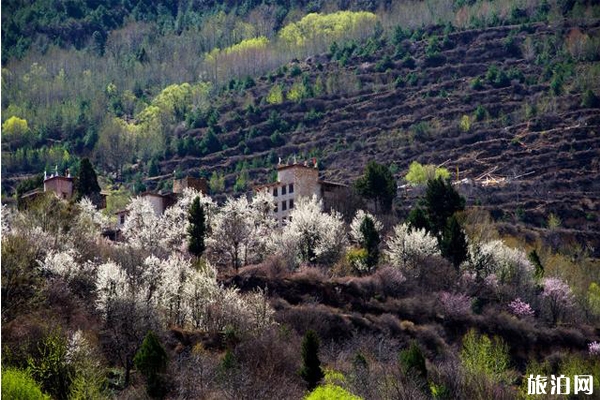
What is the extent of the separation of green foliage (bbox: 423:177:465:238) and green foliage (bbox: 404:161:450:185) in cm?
3412

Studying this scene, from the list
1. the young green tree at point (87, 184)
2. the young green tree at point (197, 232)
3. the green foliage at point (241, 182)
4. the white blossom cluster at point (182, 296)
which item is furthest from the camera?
Answer: the green foliage at point (241, 182)

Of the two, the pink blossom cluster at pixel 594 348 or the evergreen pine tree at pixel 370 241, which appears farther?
the evergreen pine tree at pixel 370 241

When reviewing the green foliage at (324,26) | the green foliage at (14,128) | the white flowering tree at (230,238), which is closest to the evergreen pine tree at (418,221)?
the white flowering tree at (230,238)

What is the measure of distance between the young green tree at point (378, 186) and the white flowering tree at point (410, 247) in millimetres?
8483

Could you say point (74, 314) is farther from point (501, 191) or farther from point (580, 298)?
point (501, 191)

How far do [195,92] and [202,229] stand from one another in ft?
279

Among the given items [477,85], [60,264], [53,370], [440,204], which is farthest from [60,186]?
[477,85]

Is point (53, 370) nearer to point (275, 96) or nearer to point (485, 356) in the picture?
point (485, 356)

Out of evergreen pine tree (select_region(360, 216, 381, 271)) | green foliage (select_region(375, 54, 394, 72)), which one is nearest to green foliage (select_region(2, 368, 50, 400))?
evergreen pine tree (select_region(360, 216, 381, 271))

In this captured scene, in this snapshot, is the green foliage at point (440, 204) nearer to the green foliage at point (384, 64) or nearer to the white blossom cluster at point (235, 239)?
the white blossom cluster at point (235, 239)

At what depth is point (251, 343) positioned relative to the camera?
60875 millimetres

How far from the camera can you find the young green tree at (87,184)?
93.6 meters

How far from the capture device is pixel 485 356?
6725 centimetres

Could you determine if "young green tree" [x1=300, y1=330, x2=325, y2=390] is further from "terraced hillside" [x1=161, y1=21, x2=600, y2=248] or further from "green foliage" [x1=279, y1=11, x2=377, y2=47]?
"green foliage" [x1=279, y1=11, x2=377, y2=47]
